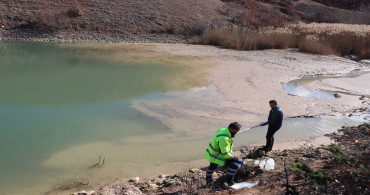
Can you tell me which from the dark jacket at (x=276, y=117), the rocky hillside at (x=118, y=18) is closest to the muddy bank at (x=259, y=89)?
the dark jacket at (x=276, y=117)

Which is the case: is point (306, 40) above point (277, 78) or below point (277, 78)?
above

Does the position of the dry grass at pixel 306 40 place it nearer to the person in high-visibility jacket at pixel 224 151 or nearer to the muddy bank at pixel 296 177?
the muddy bank at pixel 296 177

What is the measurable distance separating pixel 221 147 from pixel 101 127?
4.83 metres

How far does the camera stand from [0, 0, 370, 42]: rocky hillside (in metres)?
28.2

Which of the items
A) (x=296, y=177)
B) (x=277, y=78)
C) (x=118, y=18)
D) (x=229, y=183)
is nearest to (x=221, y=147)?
(x=229, y=183)

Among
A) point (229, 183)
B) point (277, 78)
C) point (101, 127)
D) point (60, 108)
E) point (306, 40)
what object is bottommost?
point (229, 183)

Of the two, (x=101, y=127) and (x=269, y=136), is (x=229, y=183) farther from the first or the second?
(x=101, y=127)

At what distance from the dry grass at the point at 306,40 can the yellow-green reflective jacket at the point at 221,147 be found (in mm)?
19379

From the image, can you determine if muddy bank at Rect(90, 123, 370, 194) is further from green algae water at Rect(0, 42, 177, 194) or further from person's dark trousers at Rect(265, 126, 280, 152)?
green algae water at Rect(0, 42, 177, 194)

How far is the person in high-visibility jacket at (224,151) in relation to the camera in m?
5.35

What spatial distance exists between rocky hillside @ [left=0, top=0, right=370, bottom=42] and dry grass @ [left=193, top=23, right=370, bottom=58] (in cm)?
577

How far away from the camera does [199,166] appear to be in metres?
7.22

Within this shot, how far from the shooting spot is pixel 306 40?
75.7ft

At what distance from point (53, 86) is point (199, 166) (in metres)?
8.53
